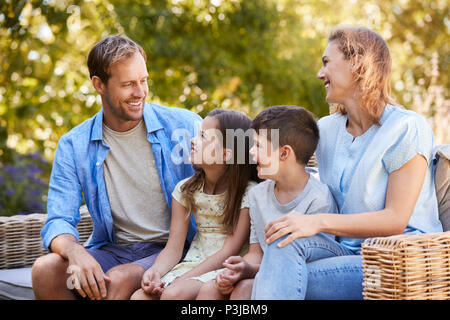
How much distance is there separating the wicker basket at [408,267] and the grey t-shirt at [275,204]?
36cm

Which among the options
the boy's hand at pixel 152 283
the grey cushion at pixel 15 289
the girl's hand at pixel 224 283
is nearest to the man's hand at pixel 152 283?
the boy's hand at pixel 152 283

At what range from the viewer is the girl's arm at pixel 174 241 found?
2.34m

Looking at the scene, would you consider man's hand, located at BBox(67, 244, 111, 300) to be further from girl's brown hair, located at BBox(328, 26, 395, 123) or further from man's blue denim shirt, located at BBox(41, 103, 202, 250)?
girl's brown hair, located at BBox(328, 26, 395, 123)

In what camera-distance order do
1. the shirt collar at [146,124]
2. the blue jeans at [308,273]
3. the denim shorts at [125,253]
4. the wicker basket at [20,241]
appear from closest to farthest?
the blue jeans at [308,273]
the denim shorts at [125,253]
the shirt collar at [146,124]
the wicker basket at [20,241]

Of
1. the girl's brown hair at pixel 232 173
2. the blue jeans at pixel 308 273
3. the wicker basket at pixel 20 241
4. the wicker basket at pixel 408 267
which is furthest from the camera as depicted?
the wicker basket at pixel 20 241

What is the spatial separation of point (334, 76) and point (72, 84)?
3782 millimetres

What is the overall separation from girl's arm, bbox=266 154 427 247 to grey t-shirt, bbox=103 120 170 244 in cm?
79

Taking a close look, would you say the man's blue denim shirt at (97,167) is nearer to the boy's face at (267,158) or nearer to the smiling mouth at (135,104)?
the smiling mouth at (135,104)

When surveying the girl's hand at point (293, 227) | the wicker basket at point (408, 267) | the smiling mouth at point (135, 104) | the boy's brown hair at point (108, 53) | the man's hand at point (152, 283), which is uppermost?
the boy's brown hair at point (108, 53)

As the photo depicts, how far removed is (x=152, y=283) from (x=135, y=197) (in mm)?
526

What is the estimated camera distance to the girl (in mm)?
2326

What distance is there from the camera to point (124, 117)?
2592mm

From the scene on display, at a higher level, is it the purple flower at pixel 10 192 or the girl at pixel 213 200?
the girl at pixel 213 200
